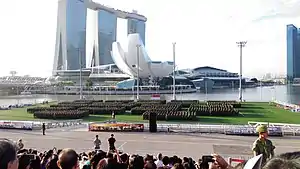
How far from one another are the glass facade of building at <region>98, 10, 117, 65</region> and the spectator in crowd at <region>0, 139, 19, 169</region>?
161439 millimetres

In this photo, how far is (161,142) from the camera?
19406 millimetres

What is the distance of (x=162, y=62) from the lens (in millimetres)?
111938

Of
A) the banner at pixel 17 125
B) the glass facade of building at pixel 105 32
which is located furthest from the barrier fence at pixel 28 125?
the glass facade of building at pixel 105 32

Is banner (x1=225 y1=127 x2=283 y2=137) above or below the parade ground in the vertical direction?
above

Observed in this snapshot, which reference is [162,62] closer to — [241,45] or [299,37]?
[241,45]

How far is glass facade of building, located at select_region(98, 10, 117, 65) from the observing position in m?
162

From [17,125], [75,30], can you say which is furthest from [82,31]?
[17,125]

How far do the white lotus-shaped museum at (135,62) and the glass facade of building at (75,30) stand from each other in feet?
140

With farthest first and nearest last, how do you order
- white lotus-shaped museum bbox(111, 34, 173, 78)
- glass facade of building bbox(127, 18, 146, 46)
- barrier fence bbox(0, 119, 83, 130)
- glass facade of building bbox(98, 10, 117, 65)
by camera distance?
glass facade of building bbox(127, 18, 146, 46) < glass facade of building bbox(98, 10, 117, 65) < white lotus-shaped museum bbox(111, 34, 173, 78) < barrier fence bbox(0, 119, 83, 130)

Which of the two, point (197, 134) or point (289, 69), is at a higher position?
point (289, 69)

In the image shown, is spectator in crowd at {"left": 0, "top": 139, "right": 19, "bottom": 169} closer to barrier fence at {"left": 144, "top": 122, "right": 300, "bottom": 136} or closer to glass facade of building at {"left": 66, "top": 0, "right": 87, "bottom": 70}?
barrier fence at {"left": 144, "top": 122, "right": 300, "bottom": 136}

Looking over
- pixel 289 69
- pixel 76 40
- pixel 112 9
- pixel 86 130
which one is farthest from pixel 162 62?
pixel 289 69

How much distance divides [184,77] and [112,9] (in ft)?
193

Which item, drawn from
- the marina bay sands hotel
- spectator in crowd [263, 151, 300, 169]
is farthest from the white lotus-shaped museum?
spectator in crowd [263, 151, 300, 169]
